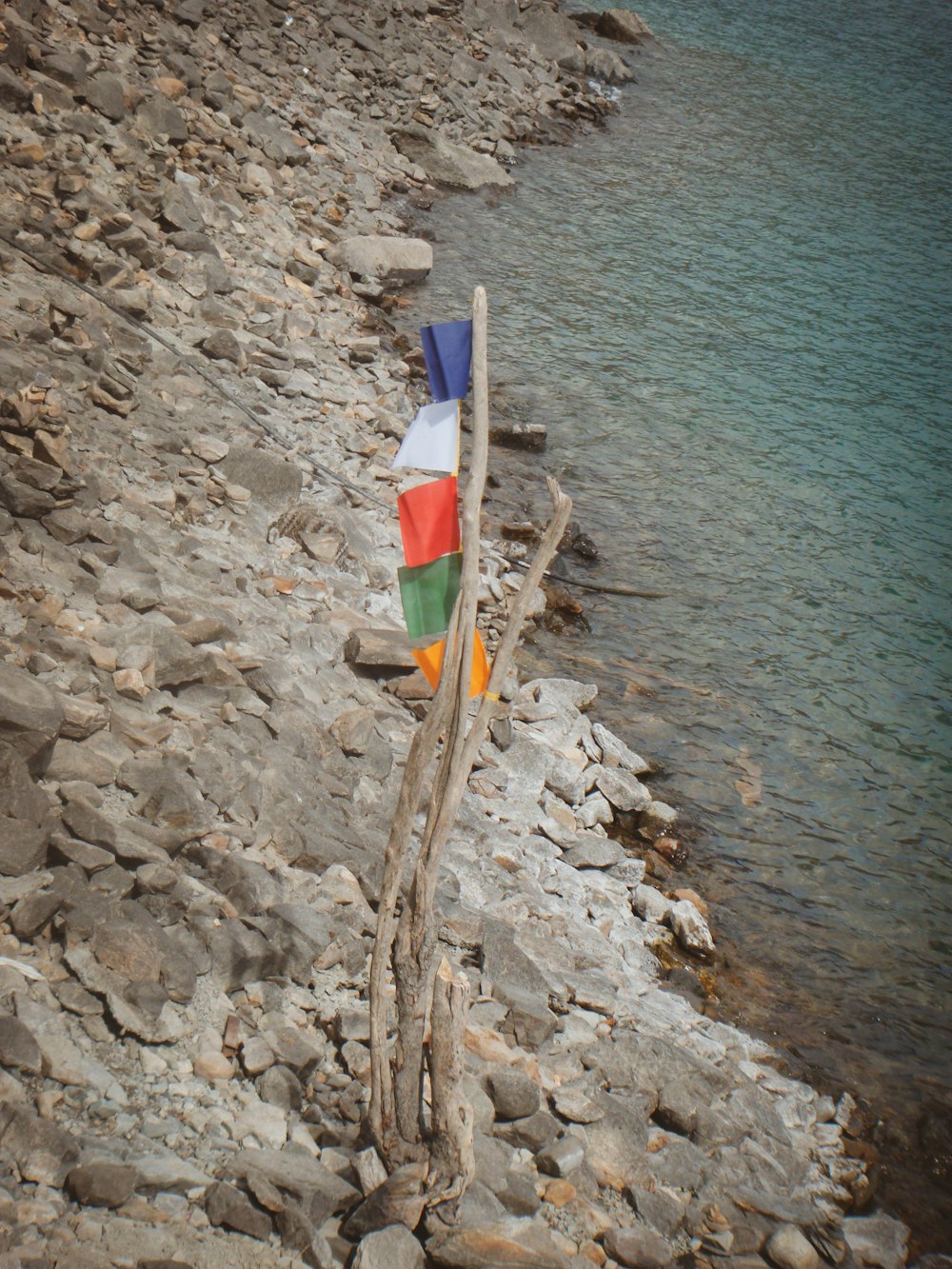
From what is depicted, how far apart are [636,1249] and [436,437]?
3001 mm

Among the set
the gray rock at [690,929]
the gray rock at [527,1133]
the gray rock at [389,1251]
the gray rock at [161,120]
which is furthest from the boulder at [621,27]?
the gray rock at [389,1251]

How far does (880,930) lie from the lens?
654 cm

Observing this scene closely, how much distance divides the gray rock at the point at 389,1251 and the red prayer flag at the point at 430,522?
2119mm

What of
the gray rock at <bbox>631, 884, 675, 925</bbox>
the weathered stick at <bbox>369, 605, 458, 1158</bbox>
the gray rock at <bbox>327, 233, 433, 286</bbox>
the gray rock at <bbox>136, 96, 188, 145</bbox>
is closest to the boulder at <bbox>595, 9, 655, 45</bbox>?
the gray rock at <bbox>327, 233, 433, 286</bbox>

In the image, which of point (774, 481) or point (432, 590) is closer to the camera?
point (432, 590)

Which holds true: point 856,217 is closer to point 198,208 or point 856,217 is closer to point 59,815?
point 198,208

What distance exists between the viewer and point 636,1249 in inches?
148

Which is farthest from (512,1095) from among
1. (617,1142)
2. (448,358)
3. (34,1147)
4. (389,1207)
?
(448,358)

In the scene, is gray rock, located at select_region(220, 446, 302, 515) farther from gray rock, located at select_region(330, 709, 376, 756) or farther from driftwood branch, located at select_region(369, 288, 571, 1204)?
driftwood branch, located at select_region(369, 288, 571, 1204)

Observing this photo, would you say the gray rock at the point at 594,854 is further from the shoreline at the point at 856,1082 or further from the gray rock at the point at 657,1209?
the gray rock at the point at 657,1209

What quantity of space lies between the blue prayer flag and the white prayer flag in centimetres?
5

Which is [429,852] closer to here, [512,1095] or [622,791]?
[512,1095]

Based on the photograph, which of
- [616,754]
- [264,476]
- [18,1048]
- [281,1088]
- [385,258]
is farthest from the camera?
[385,258]

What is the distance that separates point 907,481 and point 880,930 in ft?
23.3
